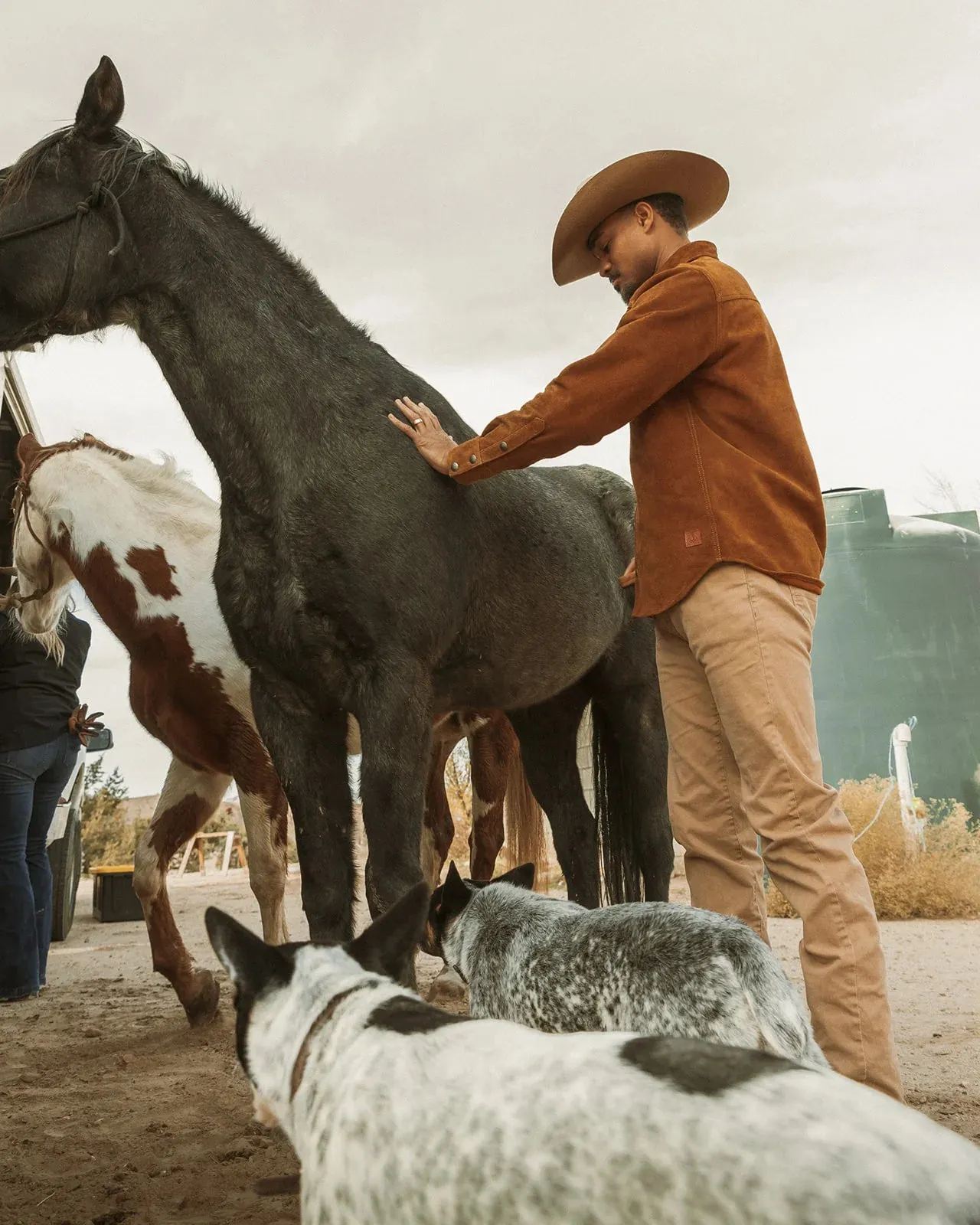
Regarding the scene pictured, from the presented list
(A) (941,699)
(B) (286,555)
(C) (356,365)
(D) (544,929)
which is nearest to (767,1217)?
(D) (544,929)

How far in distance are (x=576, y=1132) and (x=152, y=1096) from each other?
2983 mm

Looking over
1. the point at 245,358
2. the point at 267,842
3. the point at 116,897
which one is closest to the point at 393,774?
the point at 245,358

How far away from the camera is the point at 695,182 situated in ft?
11.2

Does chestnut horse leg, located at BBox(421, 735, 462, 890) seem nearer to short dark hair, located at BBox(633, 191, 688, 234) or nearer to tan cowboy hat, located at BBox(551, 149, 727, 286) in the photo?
tan cowboy hat, located at BBox(551, 149, 727, 286)

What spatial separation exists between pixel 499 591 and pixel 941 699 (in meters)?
10.2

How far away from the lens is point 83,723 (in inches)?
267

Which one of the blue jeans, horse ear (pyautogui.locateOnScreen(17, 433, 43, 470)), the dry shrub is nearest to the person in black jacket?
the blue jeans

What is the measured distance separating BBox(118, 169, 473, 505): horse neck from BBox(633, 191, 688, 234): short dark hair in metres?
0.95

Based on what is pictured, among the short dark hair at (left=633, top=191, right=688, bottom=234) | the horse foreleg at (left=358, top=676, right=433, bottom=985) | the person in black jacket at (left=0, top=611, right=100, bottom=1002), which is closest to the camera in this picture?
the horse foreleg at (left=358, top=676, right=433, bottom=985)

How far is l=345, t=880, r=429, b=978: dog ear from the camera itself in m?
1.95

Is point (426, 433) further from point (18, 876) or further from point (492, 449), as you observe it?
point (18, 876)

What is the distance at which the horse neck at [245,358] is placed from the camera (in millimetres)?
3121

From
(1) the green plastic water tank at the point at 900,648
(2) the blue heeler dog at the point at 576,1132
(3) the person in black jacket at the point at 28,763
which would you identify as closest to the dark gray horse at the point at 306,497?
(2) the blue heeler dog at the point at 576,1132

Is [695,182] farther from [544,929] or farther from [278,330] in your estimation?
[544,929]
